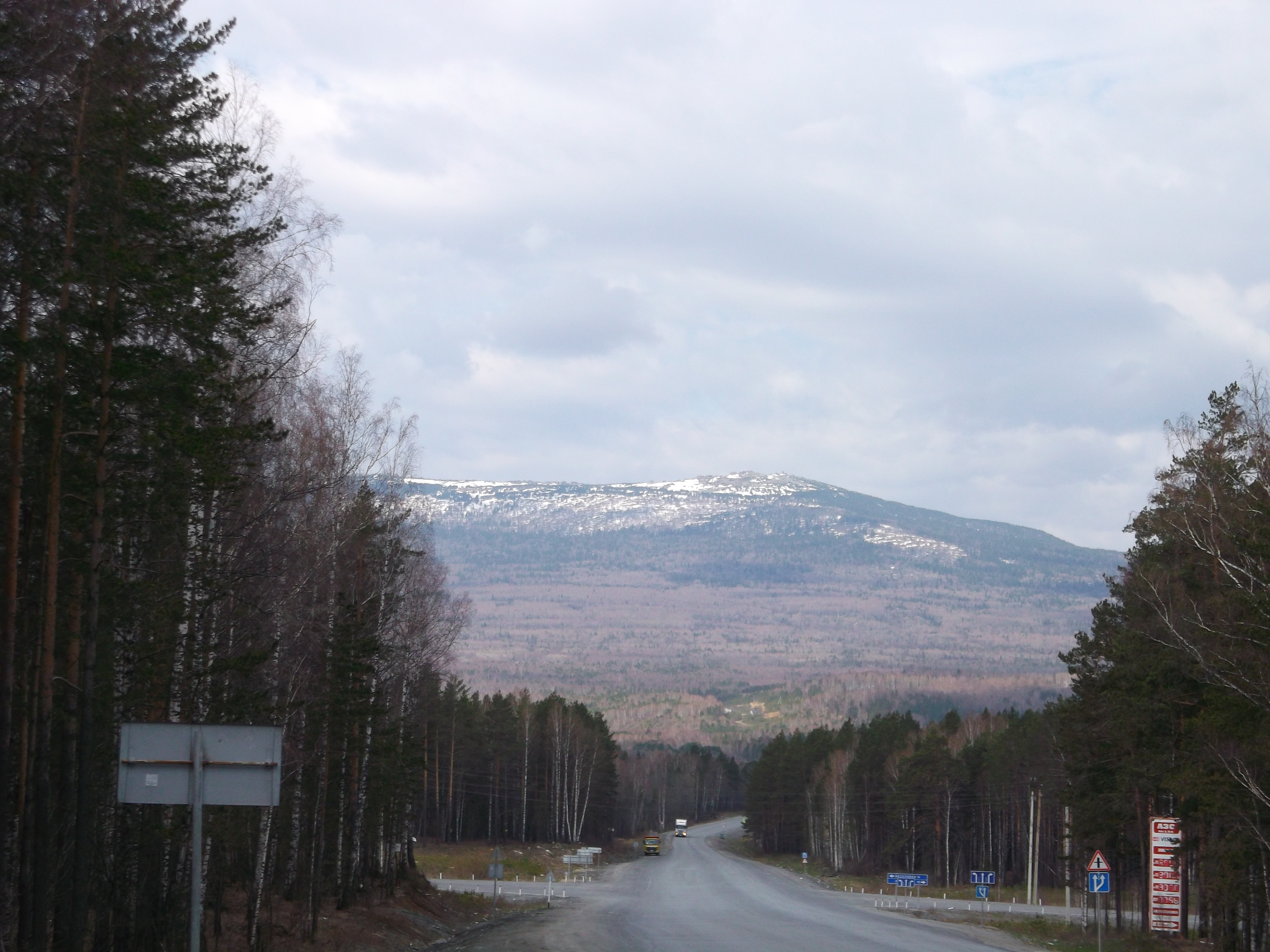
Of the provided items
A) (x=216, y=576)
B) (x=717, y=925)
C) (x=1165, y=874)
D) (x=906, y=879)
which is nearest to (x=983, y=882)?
(x=906, y=879)

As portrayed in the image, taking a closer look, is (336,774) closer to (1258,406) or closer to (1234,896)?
(1234,896)

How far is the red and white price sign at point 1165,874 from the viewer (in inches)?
1368

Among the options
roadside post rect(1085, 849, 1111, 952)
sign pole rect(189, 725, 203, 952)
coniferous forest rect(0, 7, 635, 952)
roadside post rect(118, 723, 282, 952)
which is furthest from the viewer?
roadside post rect(1085, 849, 1111, 952)

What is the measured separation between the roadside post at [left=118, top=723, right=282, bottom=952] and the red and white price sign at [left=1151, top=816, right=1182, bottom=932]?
30110 millimetres

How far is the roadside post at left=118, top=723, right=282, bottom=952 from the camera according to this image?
38.1 feet

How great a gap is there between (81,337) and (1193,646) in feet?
74.6

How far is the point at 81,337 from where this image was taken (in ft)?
54.4

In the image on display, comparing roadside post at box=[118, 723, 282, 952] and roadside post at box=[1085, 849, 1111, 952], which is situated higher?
roadside post at box=[118, 723, 282, 952]

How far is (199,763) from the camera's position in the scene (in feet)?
38.1

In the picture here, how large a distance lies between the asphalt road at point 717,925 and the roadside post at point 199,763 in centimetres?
2067

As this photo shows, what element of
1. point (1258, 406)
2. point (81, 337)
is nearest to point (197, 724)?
point (81, 337)

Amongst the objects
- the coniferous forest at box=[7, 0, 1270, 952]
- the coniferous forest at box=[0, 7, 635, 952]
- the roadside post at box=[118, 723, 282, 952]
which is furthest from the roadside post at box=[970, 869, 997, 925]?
the roadside post at box=[118, 723, 282, 952]

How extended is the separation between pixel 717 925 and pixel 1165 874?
14310 mm

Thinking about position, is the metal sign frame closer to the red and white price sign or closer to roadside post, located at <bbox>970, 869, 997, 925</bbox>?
the red and white price sign
